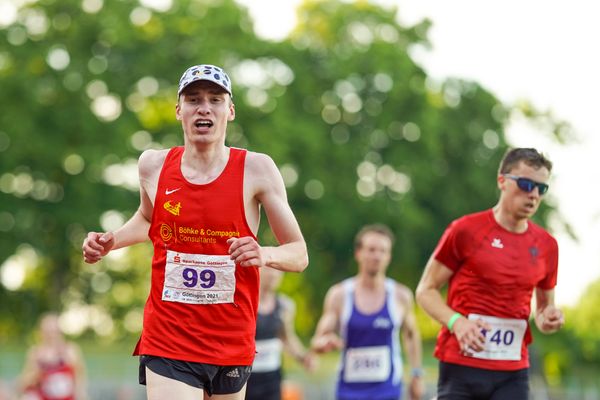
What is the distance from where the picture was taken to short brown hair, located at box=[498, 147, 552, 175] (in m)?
8.09

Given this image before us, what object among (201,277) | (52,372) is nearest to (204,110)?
(201,277)

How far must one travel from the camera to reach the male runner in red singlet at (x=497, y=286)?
8.05 m

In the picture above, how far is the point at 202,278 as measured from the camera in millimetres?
6301

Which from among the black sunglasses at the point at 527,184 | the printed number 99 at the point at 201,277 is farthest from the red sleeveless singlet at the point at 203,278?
the black sunglasses at the point at 527,184

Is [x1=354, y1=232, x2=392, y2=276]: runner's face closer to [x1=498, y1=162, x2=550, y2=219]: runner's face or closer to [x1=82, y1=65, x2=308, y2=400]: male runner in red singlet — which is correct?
[x1=498, y1=162, x2=550, y2=219]: runner's face

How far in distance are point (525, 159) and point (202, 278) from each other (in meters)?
2.67

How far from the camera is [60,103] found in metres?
33.8

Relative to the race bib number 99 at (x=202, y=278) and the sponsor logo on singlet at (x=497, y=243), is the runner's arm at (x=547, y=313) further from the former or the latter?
the race bib number 99 at (x=202, y=278)

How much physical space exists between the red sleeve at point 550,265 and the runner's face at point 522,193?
0.27m

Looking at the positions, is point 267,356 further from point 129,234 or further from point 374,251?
point 129,234

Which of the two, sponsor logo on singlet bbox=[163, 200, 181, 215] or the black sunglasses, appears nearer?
sponsor logo on singlet bbox=[163, 200, 181, 215]

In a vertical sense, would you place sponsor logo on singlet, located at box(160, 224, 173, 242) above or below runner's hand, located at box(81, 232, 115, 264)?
above

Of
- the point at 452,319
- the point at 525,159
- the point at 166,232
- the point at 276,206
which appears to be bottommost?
the point at 452,319

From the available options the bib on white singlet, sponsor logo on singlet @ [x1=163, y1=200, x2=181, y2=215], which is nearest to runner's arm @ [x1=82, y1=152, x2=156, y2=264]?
sponsor logo on singlet @ [x1=163, y1=200, x2=181, y2=215]
